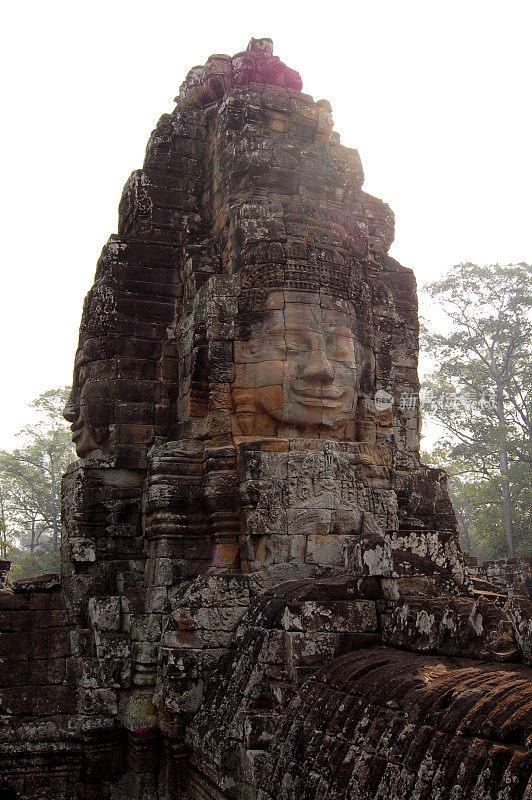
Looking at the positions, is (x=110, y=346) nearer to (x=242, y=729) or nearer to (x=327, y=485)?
(x=327, y=485)

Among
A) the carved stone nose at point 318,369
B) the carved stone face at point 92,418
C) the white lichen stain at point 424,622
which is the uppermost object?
the carved stone nose at point 318,369

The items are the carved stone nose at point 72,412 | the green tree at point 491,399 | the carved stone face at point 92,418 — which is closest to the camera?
the carved stone face at point 92,418

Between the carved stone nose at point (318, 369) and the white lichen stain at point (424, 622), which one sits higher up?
the carved stone nose at point (318, 369)

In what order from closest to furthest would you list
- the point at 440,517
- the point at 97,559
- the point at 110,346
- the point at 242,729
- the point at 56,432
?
the point at 242,729 → the point at 97,559 → the point at 110,346 → the point at 440,517 → the point at 56,432

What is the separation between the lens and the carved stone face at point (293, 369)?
7.51 metres

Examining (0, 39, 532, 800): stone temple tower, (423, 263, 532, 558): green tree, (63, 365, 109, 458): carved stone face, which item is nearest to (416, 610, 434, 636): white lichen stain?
(0, 39, 532, 800): stone temple tower

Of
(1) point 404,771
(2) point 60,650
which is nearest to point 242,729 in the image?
(1) point 404,771

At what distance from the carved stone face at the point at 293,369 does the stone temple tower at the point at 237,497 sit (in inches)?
0.8

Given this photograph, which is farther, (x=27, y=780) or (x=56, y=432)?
(x=56, y=432)

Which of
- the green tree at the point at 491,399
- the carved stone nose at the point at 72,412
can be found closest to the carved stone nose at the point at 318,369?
the carved stone nose at the point at 72,412

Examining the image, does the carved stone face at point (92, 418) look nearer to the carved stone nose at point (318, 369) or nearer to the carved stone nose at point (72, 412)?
the carved stone nose at point (72, 412)

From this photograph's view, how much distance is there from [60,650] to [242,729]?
2907mm

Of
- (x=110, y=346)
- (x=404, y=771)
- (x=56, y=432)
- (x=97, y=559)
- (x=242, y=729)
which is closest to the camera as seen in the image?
(x=404, y=771)

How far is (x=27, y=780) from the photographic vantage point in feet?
22.6
